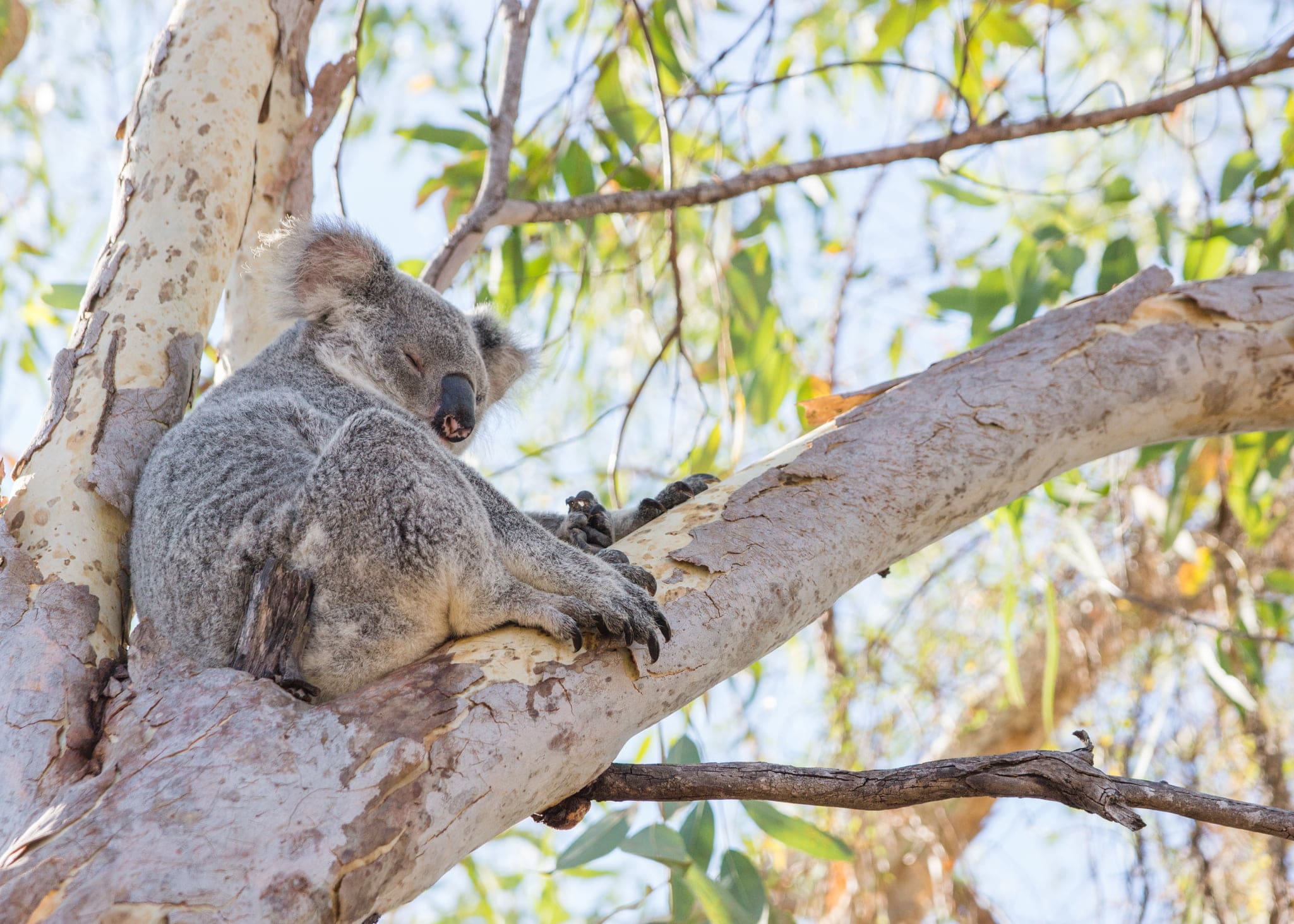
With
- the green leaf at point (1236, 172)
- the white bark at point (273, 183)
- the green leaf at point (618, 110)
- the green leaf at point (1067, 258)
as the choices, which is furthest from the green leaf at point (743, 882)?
the green leaf at point (1236, 172)

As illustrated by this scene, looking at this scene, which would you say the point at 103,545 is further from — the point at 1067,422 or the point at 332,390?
the point at 1067,422

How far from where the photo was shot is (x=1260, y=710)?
152 inches

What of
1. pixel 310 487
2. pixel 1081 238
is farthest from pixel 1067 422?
pixel 1081 238

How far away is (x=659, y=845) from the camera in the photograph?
7.31ft

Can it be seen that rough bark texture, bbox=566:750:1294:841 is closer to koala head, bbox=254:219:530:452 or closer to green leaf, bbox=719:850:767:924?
green leaf, bbox=719:850:767:924

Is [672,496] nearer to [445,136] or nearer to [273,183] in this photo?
[273,183]

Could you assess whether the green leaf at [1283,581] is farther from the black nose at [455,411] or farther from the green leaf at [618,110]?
the black nose at [455,411]

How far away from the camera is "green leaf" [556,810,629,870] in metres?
2.30

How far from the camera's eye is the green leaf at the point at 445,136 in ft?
10.7

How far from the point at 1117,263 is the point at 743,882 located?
7.28ft

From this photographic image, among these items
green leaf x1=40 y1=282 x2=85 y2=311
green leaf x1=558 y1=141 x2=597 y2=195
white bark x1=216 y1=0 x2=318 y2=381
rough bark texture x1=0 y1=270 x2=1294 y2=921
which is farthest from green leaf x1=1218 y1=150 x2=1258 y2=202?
green leaf x1=40 y1=282 x2=85 y2=311

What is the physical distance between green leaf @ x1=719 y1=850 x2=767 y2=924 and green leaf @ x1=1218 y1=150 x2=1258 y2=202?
2.48 metres

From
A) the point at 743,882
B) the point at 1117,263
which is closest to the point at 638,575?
the point at 743,882

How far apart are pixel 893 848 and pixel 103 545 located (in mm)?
3511
